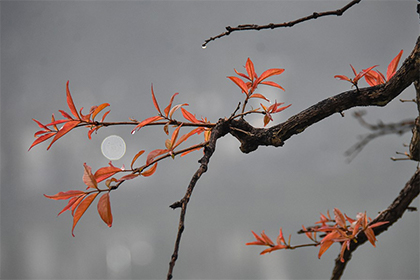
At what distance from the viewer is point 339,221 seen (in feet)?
2.54

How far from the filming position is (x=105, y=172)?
45 centimetres

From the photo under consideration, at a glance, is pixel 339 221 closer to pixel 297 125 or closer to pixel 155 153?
pixel 297 125

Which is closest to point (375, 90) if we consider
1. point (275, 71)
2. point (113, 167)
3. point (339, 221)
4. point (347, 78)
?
point (347, 78)

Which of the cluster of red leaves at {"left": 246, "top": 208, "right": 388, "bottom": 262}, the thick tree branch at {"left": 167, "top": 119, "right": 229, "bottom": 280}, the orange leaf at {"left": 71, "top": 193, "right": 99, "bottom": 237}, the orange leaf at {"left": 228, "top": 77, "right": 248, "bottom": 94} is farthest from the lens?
the cluster of red leaves at {"left": 246, "top": 208, "right": 388, "bottom": 262}

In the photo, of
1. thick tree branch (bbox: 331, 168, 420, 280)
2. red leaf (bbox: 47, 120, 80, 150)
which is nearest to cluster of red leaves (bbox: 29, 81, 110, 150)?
red leaf (bbox: 47, 120, 80, 150)

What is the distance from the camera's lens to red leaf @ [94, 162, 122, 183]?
443 mm

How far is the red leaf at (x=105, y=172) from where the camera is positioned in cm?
44

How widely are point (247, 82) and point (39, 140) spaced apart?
1.06 feet

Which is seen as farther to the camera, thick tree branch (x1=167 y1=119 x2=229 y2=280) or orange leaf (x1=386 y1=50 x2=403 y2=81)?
orange leaf (x1=386 y1=50 x2=403 y2=81)

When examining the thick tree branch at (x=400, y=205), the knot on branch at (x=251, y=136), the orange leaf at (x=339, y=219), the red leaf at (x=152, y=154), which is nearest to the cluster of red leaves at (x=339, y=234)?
the orange leaf at (x=339, y=219)

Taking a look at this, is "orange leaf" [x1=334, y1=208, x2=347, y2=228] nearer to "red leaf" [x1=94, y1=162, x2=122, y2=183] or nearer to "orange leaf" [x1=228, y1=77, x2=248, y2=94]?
"orange leaf" [x1=228, y1=77, x2=248, y2=94]

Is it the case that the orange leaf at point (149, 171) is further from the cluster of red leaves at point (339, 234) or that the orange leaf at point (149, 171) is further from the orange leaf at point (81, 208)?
the cluster of red leaves at point (339, 234)

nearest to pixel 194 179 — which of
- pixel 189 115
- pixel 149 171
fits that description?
pixel 149 171

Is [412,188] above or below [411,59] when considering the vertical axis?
below
